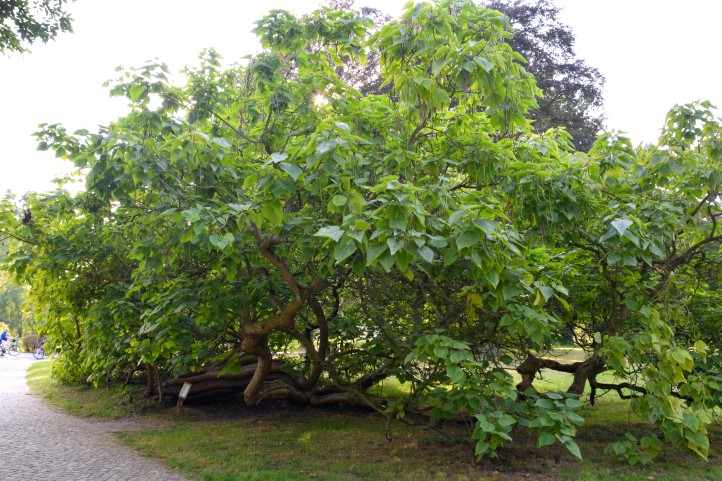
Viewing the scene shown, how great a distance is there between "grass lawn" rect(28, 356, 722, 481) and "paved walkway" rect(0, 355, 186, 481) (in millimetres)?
323

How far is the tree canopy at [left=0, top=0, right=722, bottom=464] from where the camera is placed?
3891mm

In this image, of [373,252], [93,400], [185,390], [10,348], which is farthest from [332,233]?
[10,348]

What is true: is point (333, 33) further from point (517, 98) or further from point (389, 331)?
point (389, 331)

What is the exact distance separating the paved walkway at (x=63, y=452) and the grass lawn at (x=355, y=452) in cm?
32

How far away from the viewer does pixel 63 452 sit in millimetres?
6602

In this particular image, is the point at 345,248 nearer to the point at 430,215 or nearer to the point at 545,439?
the point at 430,215

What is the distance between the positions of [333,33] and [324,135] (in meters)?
2.18

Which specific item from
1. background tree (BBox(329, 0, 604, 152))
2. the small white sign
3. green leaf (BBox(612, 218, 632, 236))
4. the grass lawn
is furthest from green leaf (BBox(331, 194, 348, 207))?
background tree (BBox(329, 0, 604, 152))

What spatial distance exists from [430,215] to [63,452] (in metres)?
5.70

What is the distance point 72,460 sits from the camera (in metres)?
6.21

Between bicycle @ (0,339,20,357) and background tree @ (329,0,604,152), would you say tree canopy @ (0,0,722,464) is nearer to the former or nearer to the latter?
background tree @ (329,0,604,152)

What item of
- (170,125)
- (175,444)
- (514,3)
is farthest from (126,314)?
(514,3)

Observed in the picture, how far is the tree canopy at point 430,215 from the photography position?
3891 mm

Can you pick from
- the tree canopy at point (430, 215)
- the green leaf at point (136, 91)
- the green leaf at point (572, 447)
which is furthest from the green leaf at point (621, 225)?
the green leaf at point (136, 91)
